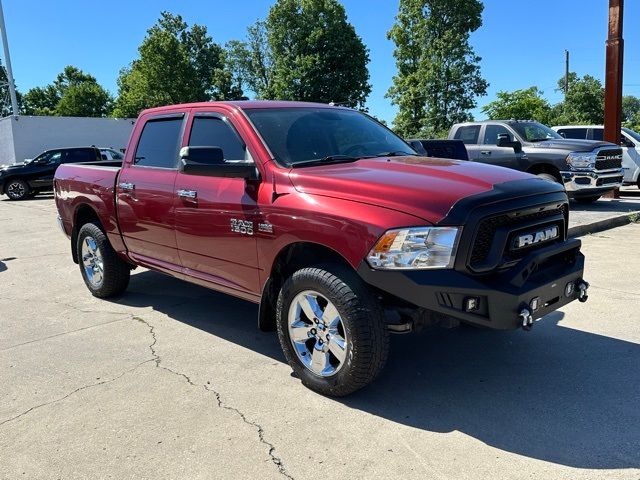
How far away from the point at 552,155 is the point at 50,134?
31.3m

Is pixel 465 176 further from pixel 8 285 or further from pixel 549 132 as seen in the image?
pixel 549 132

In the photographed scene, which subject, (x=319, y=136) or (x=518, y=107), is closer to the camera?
(x=319, y=136)

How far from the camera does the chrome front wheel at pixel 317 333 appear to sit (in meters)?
3.40

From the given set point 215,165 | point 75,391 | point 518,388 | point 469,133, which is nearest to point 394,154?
point 215,165

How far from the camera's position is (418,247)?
9.98 ft

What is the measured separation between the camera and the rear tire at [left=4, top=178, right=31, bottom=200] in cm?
1959

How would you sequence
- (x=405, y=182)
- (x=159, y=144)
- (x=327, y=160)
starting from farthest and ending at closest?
(x=159, y=144), (x=327, y=160), (x=405, y=182)

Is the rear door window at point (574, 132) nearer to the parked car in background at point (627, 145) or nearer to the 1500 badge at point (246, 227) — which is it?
the parked car in background at point (627, 145)

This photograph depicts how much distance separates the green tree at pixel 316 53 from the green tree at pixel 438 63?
395 cm

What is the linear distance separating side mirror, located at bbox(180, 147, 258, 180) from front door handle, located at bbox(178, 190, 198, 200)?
473 millimetres

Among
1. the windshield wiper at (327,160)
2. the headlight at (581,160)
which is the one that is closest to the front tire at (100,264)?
the windshield wiper at (327,160)

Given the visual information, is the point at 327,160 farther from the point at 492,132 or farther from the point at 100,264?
the point at 492,132

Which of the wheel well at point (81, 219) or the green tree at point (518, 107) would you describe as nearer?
the wheel well at point (81, 219)

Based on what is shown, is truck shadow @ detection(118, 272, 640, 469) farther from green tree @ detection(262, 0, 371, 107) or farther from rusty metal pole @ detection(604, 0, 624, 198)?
green tree @ detection(262, 0, 371, 107)
